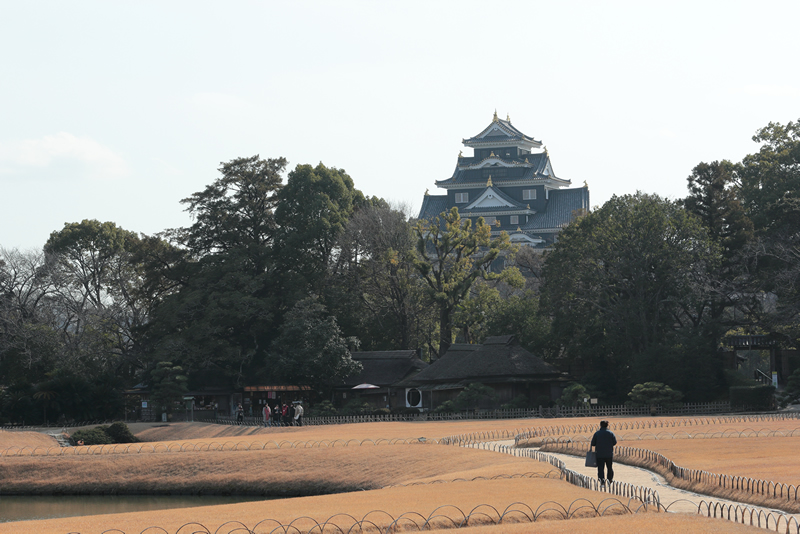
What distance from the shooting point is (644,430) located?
124ft

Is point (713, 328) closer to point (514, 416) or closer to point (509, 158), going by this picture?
point (514, 416)

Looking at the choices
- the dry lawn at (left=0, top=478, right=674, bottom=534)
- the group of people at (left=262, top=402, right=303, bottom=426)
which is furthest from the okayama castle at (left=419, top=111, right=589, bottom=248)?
the dry lawn at (left=0, top=478, right=674, bottom=534)

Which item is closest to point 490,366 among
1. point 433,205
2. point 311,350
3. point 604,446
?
point 311,350

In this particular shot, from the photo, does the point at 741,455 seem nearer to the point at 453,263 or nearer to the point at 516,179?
the point at 453,263

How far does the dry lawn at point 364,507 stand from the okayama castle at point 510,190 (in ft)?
266

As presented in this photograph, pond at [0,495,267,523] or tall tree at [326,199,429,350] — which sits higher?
tall tree at [326,199,429,350]

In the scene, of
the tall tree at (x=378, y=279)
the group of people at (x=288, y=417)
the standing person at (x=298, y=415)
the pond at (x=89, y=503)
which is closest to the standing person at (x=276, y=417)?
the group of people at (x=288, y=417)

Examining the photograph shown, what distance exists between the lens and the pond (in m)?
29.6

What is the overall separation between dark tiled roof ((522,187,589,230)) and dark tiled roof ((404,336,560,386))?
4724 centimetres

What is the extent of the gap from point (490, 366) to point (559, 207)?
5321 cm

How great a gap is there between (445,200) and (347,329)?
163 feet

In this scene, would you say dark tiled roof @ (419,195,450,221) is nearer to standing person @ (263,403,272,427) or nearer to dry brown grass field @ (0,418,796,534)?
standing person @ (263,403,272,427)

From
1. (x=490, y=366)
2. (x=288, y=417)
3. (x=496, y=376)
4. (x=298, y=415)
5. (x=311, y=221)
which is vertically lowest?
(x=288, y=417)

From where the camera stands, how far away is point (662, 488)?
21781 mm
